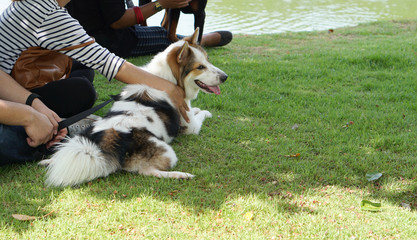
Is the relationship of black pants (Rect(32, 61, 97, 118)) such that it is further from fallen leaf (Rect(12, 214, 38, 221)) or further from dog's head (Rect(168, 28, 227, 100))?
fallen leaf (Rect(12, 214, 38, 221))

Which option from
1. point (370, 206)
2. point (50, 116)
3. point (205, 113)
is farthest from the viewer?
point (205, 113)

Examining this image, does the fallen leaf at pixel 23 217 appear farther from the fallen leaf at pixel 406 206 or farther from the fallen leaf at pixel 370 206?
the fallen leaf at pixel 406 206

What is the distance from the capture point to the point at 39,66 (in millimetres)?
3293

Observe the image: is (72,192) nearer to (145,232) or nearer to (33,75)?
(145,232)

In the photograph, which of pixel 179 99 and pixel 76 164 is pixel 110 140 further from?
pixel 179 99

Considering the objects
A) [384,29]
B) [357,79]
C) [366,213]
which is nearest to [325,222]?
[366,213]

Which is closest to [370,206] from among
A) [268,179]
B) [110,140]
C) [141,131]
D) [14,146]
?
[268,179]

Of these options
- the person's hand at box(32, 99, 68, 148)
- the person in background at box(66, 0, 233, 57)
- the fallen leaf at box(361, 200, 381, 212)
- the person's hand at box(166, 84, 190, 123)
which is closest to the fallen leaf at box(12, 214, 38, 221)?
the person's hand at box(32, 99, 68, 148)

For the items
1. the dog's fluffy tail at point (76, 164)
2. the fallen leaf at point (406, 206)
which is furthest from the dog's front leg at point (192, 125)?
the fallen leaf at point (406, 206)

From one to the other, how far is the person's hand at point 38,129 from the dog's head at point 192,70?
127cm

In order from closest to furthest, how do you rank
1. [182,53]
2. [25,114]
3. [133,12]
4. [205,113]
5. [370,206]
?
1. [370,206]
2. [25,114]
3. [182,53]
4. [205,113]
5. [133,12]

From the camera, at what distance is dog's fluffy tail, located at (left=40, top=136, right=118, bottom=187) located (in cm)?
274

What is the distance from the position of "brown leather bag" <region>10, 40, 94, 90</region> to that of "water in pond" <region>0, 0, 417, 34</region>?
7.88 m

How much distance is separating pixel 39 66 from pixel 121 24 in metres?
2.63
